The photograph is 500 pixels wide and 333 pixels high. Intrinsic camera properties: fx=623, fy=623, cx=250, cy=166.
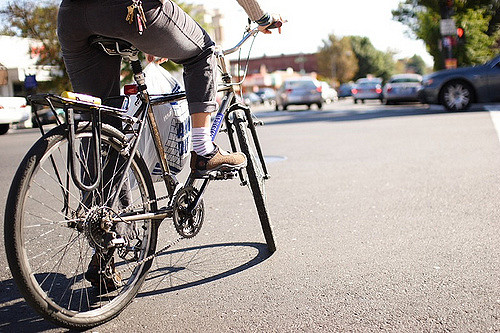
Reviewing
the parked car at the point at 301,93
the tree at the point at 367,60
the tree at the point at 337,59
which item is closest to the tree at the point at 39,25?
the parked car at the point at 301,93

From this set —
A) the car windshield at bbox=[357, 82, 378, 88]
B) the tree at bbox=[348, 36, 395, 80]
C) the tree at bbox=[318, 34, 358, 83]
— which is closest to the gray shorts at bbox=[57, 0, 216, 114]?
the car windshield at bbox=[357, 82, 378, 88]

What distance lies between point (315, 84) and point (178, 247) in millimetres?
24115

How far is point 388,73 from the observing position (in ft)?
402

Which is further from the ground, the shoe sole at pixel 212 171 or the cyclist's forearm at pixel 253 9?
the cyclist's forearm at pixel 253 9

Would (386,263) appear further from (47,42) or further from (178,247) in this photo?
(47,42)

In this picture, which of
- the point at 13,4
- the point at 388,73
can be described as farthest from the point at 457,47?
the point at 388,73

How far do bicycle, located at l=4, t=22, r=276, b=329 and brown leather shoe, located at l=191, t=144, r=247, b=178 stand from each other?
72mm

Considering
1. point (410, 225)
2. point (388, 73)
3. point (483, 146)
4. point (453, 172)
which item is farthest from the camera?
point (388, 73)

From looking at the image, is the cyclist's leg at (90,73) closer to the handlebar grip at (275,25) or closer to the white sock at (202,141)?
the white sock at (202,141)

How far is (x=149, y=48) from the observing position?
2.87 metres

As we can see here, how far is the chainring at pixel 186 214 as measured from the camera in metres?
3.18

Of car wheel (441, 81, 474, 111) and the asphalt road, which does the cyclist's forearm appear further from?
car wheel (441, 81, 474, 111)

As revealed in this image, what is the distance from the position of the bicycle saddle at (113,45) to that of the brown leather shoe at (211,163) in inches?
24.8

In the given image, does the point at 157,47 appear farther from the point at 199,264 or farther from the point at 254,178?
the point at 199,264
